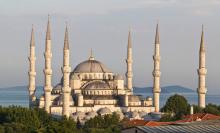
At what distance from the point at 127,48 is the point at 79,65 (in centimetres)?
517

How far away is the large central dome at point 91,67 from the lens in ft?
307

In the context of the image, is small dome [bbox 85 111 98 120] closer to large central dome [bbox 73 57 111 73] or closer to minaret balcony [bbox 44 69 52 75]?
minaret balcony [bbox 44 69 52 75]

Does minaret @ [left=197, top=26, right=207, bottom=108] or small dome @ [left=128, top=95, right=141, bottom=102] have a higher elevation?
minaret @ [left=197, top=26, right=207, bottom=108]

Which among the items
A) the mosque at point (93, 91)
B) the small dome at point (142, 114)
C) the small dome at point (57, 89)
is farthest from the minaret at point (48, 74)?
the small dome at point (142, 114)

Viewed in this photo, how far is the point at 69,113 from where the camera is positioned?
8238 cm

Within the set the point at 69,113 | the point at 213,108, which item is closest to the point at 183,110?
the point at 213,108

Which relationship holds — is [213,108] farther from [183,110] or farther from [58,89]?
[58,89]

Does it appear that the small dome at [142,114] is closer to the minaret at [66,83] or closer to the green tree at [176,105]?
the green tree at [176,105]

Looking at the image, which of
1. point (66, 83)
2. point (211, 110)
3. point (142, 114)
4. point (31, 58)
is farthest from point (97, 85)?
point (211, 110)

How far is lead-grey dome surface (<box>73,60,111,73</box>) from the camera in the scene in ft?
307

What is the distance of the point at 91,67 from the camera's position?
93.8 m

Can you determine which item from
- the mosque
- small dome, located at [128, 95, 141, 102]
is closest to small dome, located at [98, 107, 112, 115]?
the mosque

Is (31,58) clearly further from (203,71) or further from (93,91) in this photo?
(203,71)

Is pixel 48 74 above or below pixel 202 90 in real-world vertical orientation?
above
